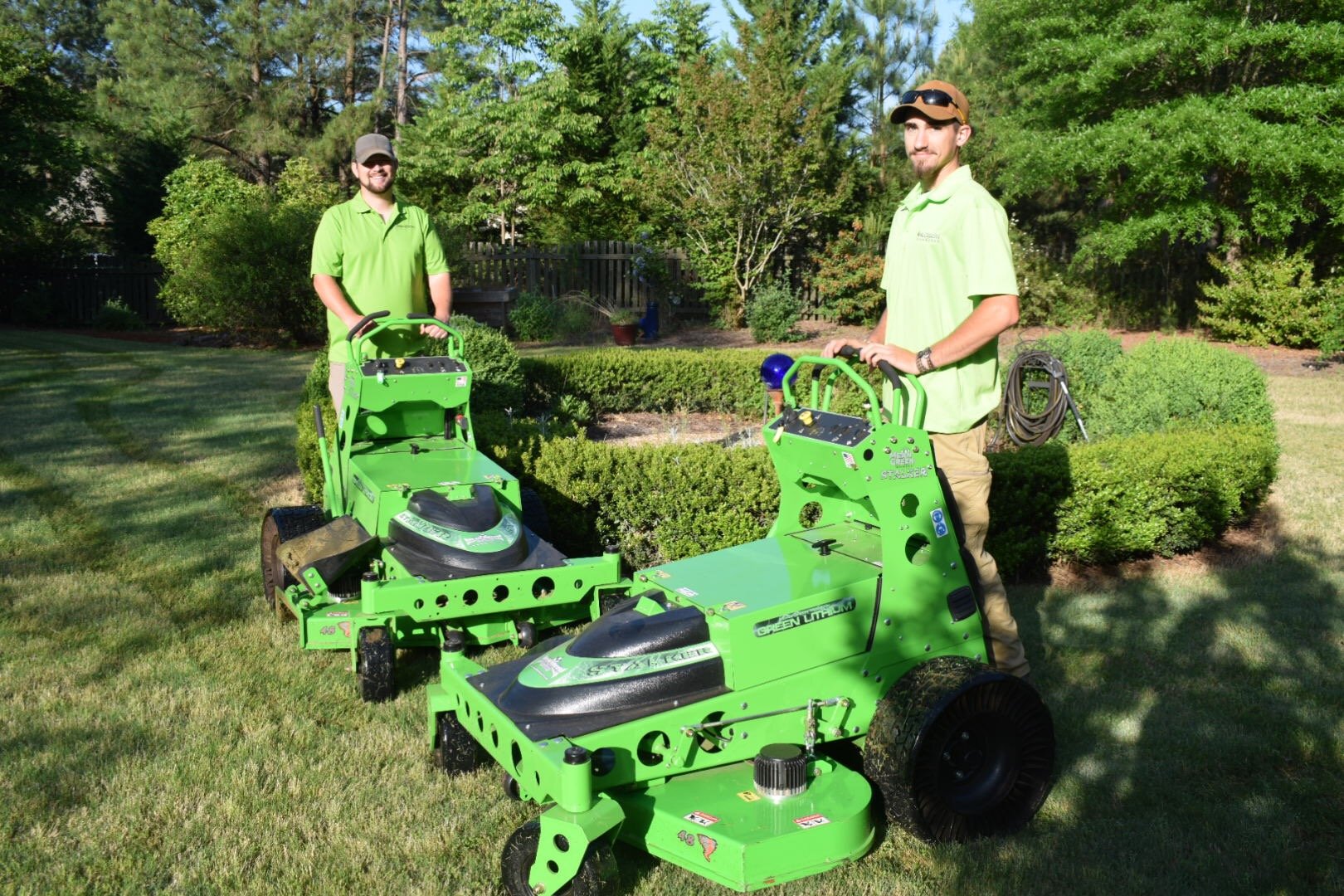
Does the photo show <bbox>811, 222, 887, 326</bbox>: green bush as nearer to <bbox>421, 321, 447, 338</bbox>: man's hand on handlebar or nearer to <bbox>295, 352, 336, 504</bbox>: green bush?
<bbox>295, 352, 336, 504</bbox>: green bush

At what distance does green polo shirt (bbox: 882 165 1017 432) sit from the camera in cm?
372

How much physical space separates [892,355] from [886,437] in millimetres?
313

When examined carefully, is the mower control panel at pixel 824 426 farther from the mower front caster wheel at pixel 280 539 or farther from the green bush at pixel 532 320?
the green bush at pixel 532 320

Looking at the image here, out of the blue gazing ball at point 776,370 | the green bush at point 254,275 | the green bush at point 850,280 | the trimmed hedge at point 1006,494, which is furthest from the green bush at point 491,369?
the green bush at point 850,280

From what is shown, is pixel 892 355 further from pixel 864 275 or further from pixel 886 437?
pixel 864 275

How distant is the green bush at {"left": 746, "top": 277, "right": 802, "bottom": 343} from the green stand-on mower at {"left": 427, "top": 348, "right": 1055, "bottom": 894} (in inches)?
577

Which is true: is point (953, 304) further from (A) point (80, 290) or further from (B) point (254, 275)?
(A) point (80, 290)

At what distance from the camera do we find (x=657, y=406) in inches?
442

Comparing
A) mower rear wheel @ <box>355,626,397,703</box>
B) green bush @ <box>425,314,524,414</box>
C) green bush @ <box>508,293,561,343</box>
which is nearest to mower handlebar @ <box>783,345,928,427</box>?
mower rear wheel @ <box>355,626,397,703</box>

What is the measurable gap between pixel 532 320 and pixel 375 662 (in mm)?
14508

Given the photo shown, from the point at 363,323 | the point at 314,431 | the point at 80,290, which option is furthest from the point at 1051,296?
the point at 80,290

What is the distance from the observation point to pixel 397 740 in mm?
4199

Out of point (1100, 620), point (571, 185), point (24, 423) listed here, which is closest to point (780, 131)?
point (571, 185)

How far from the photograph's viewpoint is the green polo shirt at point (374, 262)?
5.66 metres
